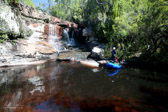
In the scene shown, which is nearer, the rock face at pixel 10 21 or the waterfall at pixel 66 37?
the rock face at pixel 10 21

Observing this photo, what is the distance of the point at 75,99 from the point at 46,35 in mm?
19306

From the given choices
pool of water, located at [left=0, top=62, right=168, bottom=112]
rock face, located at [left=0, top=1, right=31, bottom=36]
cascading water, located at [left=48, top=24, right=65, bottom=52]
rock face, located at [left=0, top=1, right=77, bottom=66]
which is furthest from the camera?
cascading water, located at [left=48, top=24, right=65, bottom=52]

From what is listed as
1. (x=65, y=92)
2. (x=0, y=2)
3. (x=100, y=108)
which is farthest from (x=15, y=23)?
(x=100, y=108)

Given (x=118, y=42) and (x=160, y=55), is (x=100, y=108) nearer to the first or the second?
(x=160, y=55)

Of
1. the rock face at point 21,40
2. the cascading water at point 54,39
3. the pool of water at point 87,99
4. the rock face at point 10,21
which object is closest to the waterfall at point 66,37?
the cascading water at point 54,39

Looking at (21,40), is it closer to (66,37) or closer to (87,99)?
(66,37)

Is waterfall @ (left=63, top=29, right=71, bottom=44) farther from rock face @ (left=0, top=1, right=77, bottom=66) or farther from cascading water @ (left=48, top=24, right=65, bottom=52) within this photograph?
rock face @ (left=0, top=1, right=77, bottom=66)

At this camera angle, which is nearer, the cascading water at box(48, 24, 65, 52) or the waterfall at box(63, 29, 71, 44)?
the cascading water at box(48, 24, 65, 52)

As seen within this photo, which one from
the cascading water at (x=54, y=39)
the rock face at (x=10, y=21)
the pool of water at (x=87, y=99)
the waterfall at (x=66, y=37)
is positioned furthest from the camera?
the waterfall at (x=66, y=37)

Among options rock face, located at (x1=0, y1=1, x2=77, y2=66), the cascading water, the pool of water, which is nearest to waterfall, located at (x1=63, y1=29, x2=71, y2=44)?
the cascading water

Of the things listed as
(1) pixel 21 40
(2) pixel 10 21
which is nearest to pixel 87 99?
(2) pixel 10 21

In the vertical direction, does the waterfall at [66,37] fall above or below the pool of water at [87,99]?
above

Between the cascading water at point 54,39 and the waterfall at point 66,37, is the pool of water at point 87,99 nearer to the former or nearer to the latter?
the cascading water at point 54,39

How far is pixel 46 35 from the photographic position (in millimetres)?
21422
